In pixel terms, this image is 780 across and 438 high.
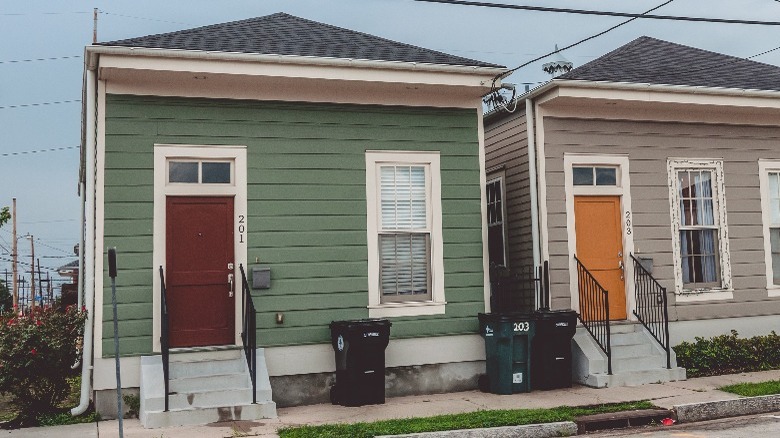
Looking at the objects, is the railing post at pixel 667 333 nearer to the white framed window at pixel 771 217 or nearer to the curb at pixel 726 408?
the curb at pixel 726 408

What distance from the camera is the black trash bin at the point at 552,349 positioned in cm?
977

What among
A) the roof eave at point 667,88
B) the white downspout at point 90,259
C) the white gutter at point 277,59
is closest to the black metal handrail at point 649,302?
the roof eave at point 667,88

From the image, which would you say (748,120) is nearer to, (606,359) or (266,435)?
(606,359)

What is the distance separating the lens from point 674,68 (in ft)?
40.6

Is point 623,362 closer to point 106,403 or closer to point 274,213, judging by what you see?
point 274,213

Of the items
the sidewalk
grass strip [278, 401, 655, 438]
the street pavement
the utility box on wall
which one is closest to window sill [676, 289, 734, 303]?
the sidewalk

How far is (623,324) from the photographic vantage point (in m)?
11.0

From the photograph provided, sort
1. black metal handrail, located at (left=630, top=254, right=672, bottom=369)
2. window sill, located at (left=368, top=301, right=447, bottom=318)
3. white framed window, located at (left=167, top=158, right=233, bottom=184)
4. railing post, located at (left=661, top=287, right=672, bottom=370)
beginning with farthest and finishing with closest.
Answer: black metal handrail, located at (left=630, top=254, right=672, bottom=369), railing post, located at (left=661, top=287, right=672, bottom=370), window sill, located at (left=368, top=301, right=447, bottom=318), white framed window, located at (left=167, top=158, right=233, bottom=184)

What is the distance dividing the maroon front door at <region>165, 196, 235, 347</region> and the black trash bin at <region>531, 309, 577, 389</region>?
399 centimetres

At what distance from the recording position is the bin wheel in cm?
983

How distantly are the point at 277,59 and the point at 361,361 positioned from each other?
3.86 m

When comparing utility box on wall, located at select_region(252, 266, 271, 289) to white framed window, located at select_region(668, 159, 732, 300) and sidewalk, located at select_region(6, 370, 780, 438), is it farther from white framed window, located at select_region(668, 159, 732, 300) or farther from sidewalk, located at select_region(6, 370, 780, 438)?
white framed window, located at select_region(668, 159, 732, 300)

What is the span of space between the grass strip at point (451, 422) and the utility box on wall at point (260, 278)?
214 centimetres

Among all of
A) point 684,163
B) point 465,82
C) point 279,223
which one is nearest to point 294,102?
point 279,223
